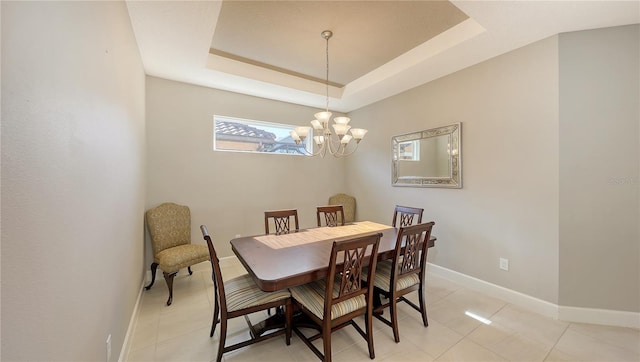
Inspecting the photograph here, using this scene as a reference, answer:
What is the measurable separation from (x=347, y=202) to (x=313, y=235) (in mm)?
2227

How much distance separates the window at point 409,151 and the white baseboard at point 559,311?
5.80 ft

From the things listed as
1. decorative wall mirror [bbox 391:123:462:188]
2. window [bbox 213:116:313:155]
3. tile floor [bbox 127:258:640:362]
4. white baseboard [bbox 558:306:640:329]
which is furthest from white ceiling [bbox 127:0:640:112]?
Result: tile floor [bbox 127:258:640:362]

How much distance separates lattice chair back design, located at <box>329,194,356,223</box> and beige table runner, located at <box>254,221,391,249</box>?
1586mm

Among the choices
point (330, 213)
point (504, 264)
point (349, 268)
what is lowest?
point (504, 264)

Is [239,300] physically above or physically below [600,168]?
below

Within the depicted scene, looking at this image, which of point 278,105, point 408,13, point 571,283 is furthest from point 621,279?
point 278,105

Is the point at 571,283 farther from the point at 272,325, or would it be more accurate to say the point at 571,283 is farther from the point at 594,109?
the point at 272,325

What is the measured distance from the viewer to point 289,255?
199 cm

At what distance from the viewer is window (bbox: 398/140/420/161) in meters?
3.66

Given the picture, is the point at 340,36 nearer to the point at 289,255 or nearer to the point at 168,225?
the point at 289,255

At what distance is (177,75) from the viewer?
10.7 ft

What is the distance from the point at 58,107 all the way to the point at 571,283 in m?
3.90

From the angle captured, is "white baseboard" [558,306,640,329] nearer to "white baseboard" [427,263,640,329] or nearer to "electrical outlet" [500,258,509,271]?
"white baseboard" [427,263,640,329]

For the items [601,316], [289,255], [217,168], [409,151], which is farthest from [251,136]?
[601,316]
